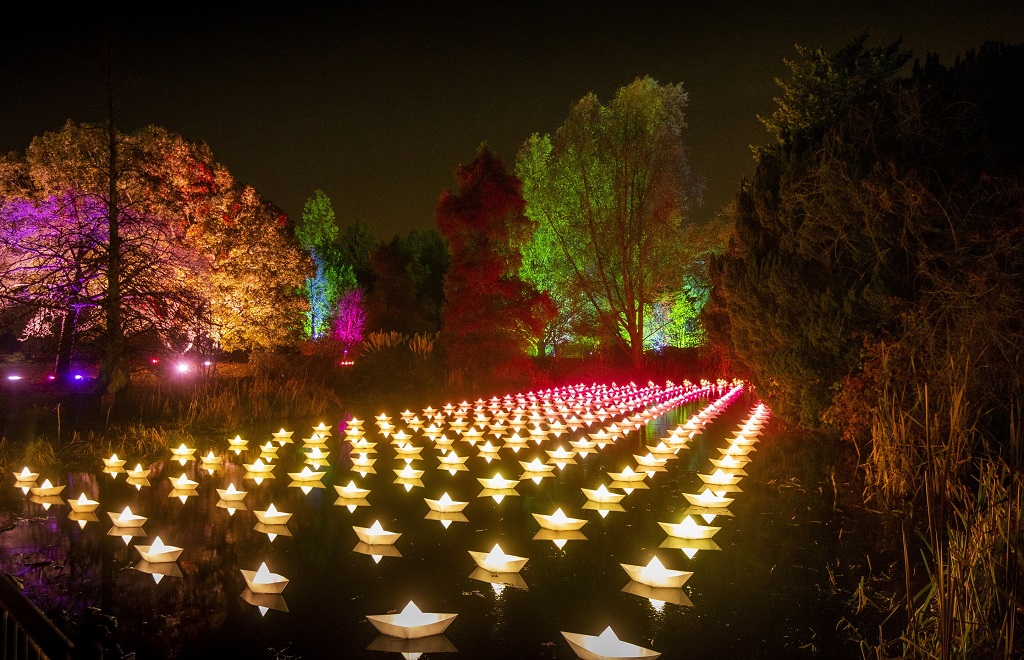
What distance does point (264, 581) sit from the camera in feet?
15.8

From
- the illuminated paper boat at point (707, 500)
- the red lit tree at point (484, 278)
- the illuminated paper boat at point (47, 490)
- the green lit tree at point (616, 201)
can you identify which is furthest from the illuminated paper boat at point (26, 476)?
the green lit tree at point (616, 201)

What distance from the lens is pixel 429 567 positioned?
17.8 ft

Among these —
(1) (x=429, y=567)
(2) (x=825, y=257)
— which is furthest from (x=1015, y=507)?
(2) (x=825, y=257)

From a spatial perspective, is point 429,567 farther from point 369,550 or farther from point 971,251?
point 971,251

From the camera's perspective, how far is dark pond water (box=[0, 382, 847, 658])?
13.5 feet

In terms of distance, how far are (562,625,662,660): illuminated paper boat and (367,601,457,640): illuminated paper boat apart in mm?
738

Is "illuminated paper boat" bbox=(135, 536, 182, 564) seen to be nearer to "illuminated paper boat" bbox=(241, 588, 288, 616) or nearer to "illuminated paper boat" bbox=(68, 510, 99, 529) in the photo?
"illuminated paper boat" bbox=(241, 588, 288, 616)

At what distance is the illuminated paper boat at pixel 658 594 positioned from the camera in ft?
15.5

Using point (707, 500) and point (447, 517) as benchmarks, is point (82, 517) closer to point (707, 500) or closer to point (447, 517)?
point (447, 517)

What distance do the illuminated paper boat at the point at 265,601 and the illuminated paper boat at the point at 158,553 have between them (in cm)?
101

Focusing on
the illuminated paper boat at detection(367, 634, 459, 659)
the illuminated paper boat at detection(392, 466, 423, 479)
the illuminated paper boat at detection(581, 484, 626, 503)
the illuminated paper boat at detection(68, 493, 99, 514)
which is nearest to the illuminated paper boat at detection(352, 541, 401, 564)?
the illuminated paper boat at detection(367, 634, 459, 659)

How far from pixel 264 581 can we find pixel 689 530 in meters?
3.52

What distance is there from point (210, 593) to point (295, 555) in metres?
0.94

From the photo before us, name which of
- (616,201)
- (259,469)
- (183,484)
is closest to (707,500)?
(259,469)
